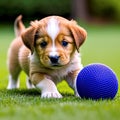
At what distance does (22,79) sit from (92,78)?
4.08m

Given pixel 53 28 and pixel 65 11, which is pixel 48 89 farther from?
pixel 65 11

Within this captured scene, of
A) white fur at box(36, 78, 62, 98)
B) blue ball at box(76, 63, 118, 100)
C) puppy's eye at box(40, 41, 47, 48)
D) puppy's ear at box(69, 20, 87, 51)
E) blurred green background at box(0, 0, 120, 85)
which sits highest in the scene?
puppy's ear at box(69, 20, 87, 51)

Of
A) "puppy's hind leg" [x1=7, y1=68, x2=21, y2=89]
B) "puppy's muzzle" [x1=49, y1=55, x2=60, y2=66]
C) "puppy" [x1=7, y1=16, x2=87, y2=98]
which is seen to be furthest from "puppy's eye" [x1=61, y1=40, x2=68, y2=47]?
"puppy's hind leg" [x1=7, y1=68, x2=21, y2=89]

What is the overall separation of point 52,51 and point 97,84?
28.0 inches

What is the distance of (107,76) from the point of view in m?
6.71

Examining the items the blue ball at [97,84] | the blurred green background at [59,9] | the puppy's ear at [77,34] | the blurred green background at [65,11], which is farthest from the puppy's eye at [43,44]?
the blurred green background at [59,9]

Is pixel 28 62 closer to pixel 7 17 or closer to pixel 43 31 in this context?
pixel 43 31

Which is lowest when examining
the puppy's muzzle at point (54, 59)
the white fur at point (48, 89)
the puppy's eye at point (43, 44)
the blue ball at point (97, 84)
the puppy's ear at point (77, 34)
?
the white fur at point (48, 89)

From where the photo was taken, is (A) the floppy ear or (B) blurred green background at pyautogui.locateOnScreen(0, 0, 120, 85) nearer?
(A) the floppy ear

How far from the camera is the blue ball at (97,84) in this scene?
6.65 meters

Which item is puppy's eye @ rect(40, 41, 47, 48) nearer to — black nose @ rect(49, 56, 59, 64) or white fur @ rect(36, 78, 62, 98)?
black nose @ rect(49, 56, 59, 64)

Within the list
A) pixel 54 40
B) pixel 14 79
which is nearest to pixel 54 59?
pixel 54 40

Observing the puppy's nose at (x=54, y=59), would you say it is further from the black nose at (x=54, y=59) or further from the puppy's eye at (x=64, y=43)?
the puppy's eye at (x=64, y=43)

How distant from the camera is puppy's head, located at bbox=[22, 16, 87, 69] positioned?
6.96 meters
